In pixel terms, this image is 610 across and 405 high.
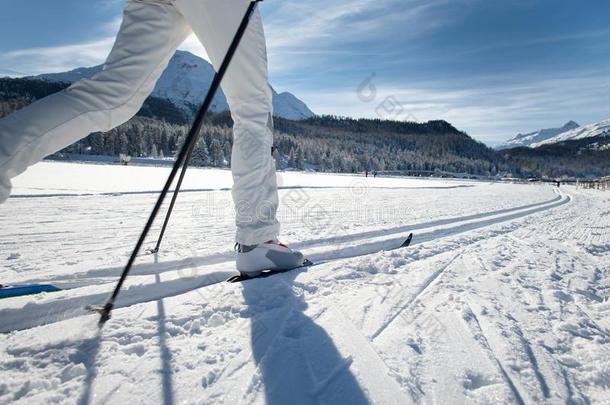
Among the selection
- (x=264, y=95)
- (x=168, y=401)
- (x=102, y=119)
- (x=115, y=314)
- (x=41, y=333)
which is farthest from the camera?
(x=264, y=95)

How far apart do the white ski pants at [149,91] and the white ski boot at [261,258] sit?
60mm

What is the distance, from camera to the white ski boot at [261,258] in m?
1.79

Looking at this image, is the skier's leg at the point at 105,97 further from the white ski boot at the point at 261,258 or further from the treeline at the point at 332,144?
the treeline at the point at 332,144

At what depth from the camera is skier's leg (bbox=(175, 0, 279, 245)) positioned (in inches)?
60.8

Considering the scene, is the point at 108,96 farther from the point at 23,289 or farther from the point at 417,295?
the point at 417,295

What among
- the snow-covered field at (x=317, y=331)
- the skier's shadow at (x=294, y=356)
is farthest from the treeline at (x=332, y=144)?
the skier's shadow at (x=294, y=356)

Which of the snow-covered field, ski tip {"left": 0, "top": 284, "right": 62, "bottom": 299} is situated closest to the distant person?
the snow-covered field

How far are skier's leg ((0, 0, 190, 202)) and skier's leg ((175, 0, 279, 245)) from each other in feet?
0.57

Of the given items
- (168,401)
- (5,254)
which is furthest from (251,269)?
(5,254)

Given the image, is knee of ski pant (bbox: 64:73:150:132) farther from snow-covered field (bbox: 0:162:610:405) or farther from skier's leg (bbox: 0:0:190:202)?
snow-covered field (bbox: 0:162:610:405)

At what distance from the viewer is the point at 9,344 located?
3.64ft

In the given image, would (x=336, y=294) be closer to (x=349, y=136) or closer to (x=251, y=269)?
(x=251, y=269)

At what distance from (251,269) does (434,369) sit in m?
1.00

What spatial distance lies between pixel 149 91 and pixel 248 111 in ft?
1.58
